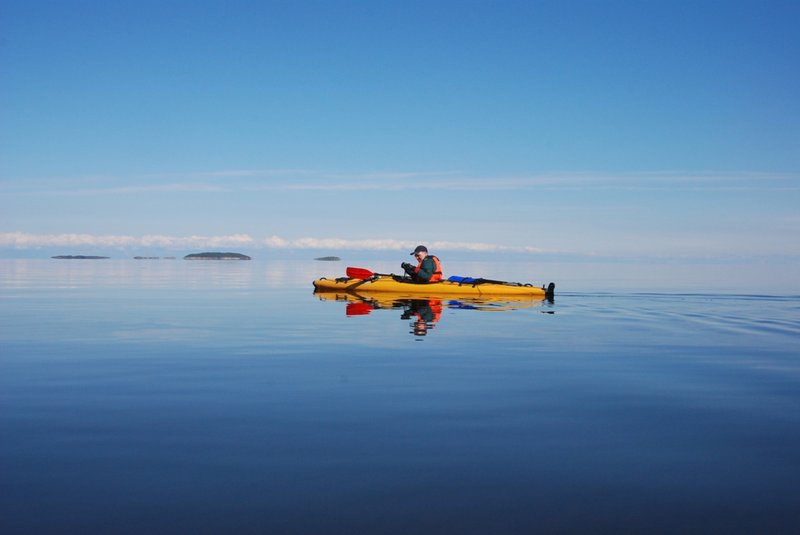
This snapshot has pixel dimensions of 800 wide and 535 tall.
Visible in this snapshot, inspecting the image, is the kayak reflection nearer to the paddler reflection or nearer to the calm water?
the paddler reflection

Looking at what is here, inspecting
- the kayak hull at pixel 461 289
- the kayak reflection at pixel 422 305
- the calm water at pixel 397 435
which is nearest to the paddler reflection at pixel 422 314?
the kayak reflection at pixel 422 305

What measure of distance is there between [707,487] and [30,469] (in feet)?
18.0

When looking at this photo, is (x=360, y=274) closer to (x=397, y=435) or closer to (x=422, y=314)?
(x=422, y=314)

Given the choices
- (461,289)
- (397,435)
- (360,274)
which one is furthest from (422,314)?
(397,435)

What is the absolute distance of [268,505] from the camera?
187 inches

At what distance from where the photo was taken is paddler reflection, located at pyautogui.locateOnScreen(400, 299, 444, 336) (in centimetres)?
1719

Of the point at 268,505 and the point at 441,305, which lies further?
the point at 441,305

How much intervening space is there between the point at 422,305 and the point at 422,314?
4237mm

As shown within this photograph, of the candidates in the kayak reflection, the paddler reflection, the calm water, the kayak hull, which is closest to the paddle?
the kayak reflection

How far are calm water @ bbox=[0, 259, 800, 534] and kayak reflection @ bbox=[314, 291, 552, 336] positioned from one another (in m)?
5.65

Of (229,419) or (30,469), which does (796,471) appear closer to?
(229,419)

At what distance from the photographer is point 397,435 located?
21.8ft

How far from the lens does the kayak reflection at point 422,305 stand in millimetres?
20531

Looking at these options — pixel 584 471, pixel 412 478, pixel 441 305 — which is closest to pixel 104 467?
pixel 412 478
